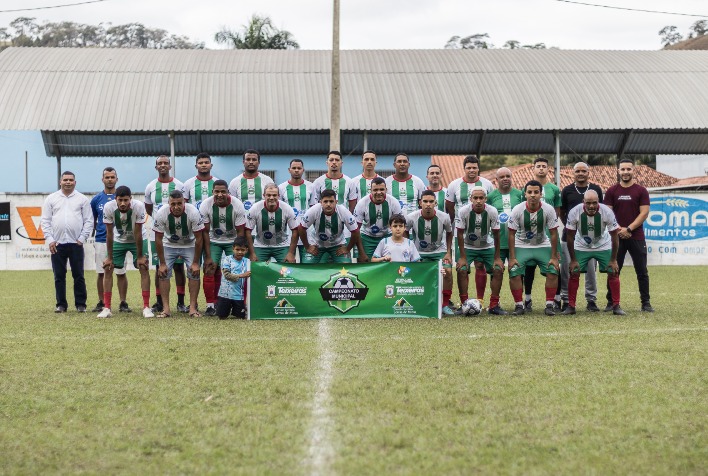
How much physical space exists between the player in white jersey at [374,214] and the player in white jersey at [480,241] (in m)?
0.92

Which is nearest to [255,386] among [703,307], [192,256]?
[192,256]

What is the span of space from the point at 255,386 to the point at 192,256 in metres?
5.75

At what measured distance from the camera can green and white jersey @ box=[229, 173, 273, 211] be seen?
13.5 m

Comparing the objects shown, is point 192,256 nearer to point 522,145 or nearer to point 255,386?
point 255,386

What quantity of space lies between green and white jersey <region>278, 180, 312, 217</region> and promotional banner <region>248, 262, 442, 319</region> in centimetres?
186

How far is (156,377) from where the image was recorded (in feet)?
25.0

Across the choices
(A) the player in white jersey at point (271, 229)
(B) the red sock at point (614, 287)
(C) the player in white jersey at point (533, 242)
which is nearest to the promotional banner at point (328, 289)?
(A) the player in white jersey at point (271, 229)

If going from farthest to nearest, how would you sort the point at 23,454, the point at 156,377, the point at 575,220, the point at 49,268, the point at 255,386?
the point at 49,268, the point at 575,220, the point at 156,377, the point at 255,386, the point at 23,454

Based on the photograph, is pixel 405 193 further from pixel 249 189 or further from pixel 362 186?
pixel 249 189

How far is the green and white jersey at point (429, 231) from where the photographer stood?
41.3ft

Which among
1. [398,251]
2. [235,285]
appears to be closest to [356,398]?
[235,285]

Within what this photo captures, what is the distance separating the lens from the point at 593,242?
12656 millimetres

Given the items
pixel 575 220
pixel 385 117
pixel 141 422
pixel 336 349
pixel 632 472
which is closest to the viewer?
pixel 632 472

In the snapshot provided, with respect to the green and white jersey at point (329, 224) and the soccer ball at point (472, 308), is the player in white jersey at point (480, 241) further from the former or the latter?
the green and white jersey at point (329, 224)
